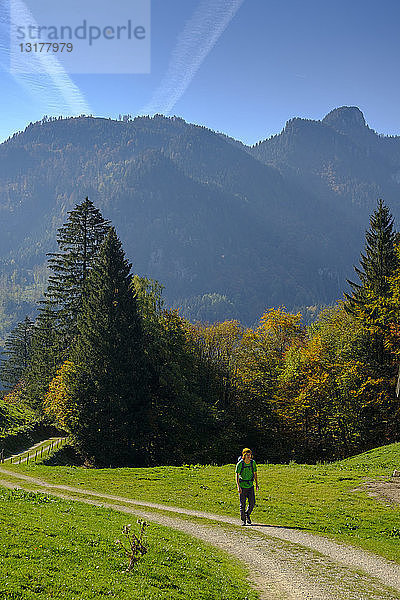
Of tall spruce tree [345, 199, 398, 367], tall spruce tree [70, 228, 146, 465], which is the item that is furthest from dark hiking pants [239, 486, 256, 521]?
tall spruce tree [345, 199, 398, 367]

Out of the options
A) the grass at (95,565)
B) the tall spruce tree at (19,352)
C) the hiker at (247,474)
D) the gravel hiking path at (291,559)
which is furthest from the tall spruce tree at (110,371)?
the tall spruce tree at (19,352)

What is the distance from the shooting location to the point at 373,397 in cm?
5009

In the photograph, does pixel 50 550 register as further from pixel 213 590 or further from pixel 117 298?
pixel 117 298

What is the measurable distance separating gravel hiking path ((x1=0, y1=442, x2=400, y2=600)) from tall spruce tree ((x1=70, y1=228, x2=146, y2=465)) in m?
20.5

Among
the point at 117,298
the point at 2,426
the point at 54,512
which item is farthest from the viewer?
the point at 2,426

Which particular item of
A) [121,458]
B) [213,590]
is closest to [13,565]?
[213,590]

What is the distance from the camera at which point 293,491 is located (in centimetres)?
2828

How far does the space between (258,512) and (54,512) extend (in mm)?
10075

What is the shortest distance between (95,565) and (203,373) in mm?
44262

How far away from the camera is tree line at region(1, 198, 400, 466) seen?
152ft

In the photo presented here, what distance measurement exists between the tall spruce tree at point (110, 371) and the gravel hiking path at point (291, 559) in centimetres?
2049

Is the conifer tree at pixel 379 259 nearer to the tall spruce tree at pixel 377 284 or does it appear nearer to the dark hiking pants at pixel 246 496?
the tall spruce tree at pixel 377 284

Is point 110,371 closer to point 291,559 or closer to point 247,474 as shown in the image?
point 247,474

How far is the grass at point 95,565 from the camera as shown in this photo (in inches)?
443
